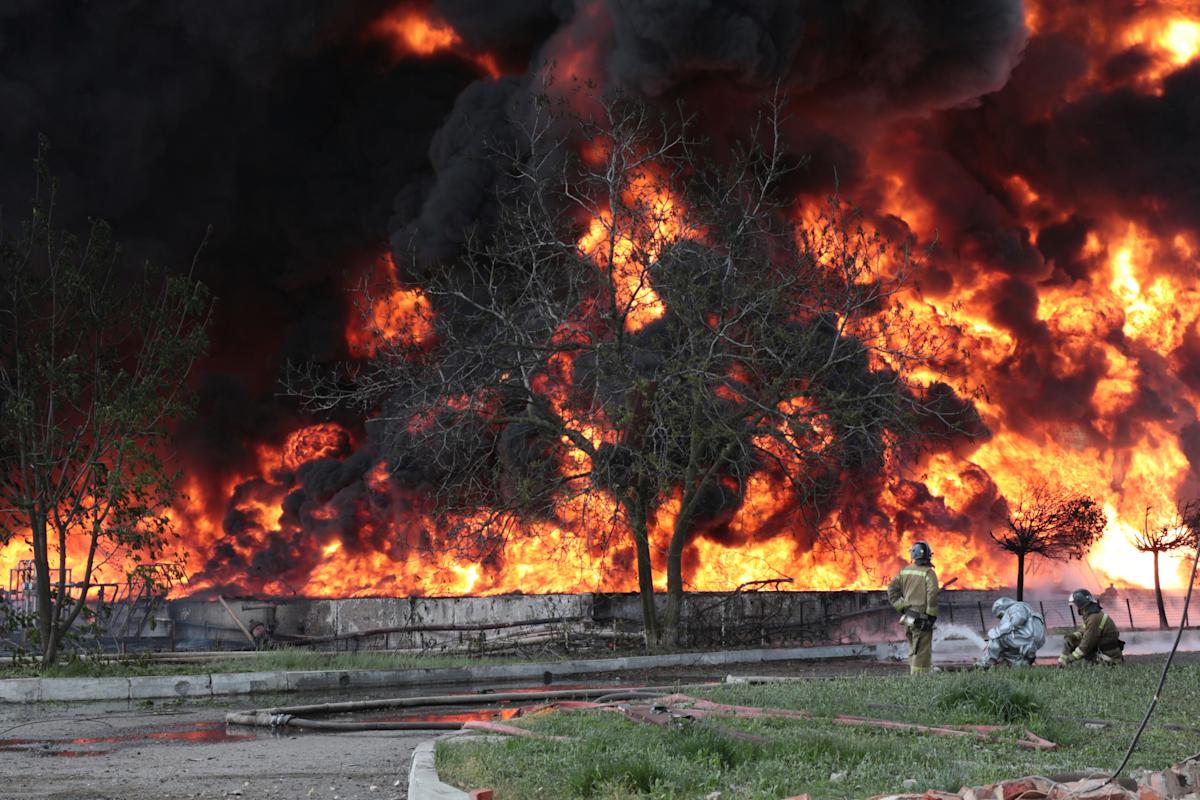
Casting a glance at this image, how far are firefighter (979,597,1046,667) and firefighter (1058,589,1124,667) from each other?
65cm

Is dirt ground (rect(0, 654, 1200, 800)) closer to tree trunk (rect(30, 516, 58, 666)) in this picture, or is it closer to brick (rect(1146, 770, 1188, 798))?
tree trunk (rect(30, 516, 58, 666))

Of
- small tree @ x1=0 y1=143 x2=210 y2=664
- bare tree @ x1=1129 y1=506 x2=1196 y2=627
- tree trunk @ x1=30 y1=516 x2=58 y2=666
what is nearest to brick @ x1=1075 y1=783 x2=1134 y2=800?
small tree @ x1=0 y1=143 x2=210 y2=664

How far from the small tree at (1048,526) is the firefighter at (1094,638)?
15674 mm

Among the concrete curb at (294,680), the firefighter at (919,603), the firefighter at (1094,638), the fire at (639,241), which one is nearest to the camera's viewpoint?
the firefighter at (919,603)

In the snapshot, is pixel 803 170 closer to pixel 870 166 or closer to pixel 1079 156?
pixel 870 166

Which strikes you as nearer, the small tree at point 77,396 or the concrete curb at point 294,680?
the concrete curb at point 294,680

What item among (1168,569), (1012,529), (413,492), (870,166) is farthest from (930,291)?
(413,492)

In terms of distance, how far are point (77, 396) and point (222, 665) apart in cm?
401

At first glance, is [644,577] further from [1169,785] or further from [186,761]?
[1169,785]

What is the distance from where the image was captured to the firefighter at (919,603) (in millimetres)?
11711

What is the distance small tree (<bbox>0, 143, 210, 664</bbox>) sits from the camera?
14.0m

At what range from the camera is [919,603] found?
11750 millimetres

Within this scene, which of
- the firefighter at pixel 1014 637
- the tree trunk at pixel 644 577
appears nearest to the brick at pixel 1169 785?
the firefighter at pixel 1014 637

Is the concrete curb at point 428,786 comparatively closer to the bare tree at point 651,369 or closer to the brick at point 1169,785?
the brick at point 1169,785
